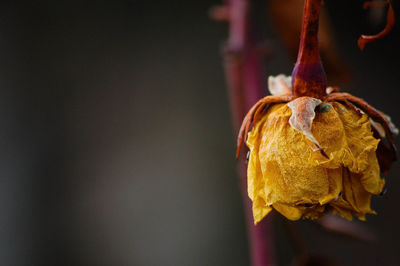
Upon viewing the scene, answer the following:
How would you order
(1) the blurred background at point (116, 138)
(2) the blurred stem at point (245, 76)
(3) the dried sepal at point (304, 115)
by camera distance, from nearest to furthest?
(3) the dried sepal at point (304, 115)
(2) the blurred stem at point (245, 76)
(1) the blurred background at point (116, 138)

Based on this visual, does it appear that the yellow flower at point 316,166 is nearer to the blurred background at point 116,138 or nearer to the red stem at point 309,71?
the red stem at point 309,71

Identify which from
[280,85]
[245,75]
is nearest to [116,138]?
[245,75]

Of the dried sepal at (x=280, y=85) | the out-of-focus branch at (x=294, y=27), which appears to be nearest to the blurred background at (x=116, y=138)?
the out-of-focus branch at (x=294, y=27)

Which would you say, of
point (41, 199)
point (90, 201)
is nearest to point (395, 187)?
point (90, 201)

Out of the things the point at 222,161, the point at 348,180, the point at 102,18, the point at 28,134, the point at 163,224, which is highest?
the point at 102,18

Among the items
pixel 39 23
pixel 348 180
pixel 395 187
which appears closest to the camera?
pixel 348 180

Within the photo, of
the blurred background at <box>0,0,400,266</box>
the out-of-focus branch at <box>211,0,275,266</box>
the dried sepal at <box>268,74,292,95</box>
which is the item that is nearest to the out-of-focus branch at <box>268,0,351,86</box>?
A: the out-of-focus branch at <box>211,0,275,266</box>

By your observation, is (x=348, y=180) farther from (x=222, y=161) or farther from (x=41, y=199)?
(x=41, y=199)
